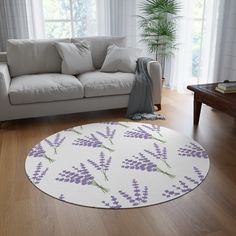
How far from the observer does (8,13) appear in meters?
4.11

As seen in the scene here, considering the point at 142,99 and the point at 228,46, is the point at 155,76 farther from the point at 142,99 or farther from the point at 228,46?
the point at 228,46

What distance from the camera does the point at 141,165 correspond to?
7.16 ft

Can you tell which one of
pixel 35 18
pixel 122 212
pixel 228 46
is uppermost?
pixel 35 18

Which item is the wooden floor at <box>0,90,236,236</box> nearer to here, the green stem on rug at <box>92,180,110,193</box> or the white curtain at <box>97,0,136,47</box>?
the green stem on rug at <box>92,180,110,193</box>

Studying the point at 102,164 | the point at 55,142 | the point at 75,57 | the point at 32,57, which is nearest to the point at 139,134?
the point at 102,164

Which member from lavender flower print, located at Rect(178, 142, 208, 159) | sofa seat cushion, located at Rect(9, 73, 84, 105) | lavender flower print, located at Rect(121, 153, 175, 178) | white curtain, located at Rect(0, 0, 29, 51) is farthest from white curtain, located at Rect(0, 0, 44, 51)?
lavender flower print, located at Rect(178, 142, 208, 159)

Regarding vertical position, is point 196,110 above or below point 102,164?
above

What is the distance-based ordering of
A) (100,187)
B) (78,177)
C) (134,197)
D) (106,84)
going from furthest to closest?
1. (106,84)
2. (78,177)
3. (100,187)
4. (134,197)

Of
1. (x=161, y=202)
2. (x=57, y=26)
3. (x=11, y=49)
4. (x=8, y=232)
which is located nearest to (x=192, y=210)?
(x=161, y=202)

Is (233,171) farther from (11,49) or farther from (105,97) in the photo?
(11,49)

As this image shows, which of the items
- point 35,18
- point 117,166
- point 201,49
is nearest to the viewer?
point 117,166

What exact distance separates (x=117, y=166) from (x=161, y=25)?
2.57m

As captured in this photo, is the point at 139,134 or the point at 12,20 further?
the point at 12,20

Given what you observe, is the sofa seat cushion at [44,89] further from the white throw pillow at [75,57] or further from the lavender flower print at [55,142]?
the lavender flower print at [55,142]
